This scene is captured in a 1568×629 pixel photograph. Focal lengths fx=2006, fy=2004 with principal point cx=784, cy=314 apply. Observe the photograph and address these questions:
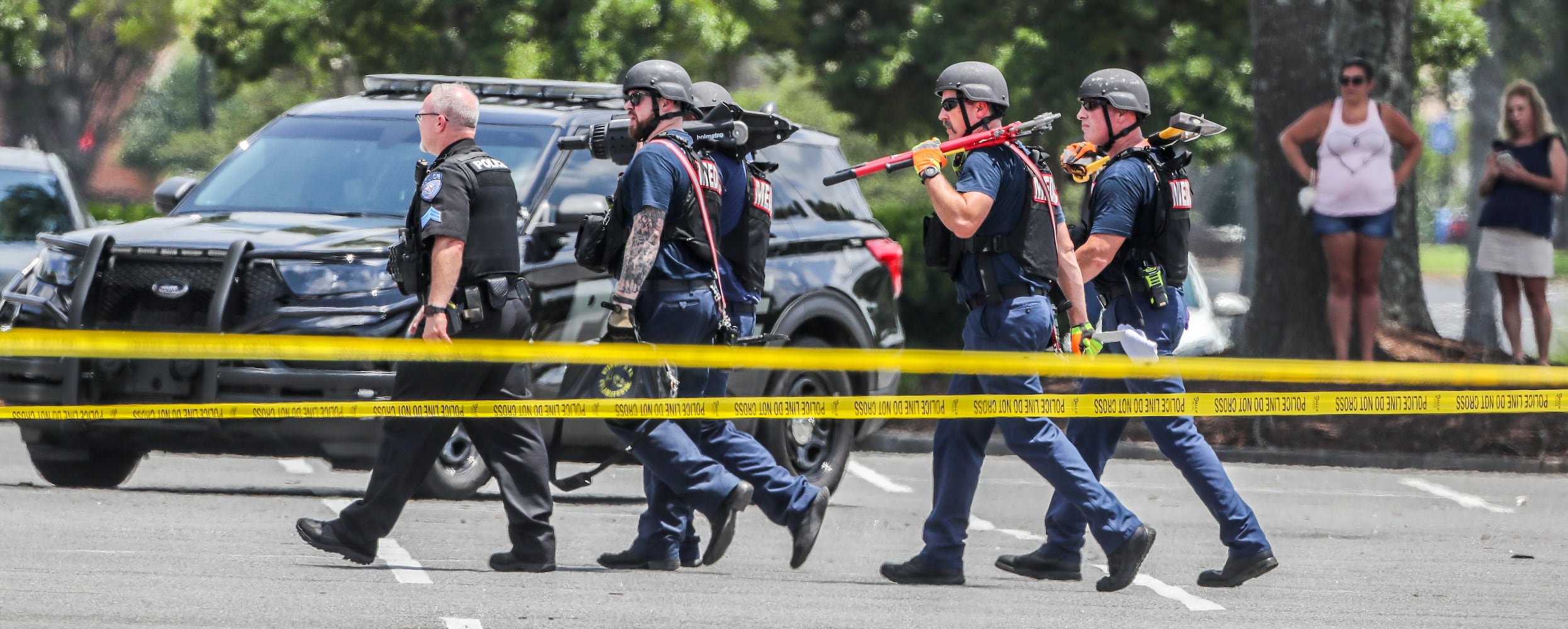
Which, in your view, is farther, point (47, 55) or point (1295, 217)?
point (47, 55)

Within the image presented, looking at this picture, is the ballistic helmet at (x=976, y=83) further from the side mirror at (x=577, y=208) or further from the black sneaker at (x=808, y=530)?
the side mirror at (x=577, y=208)

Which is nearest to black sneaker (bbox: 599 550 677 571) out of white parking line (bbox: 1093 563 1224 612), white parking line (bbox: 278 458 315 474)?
white parking line (bbox: 1093 563 1224 612)

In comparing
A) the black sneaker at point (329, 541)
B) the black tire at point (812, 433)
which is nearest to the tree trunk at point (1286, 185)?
the black tire at point (812, 433)

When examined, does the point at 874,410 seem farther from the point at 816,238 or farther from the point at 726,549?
the point at 816,238

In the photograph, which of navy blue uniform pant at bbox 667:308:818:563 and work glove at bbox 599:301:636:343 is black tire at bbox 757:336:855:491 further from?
work glove at bbox 599:301:636:343

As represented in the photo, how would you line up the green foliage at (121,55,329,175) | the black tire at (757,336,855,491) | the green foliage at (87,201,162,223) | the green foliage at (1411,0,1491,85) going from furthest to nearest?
1. the green foliage at (121,55,329,175)
2. the green foliage at (1411,0,1491,85)
3. the green foliage at (87,201,162,223)
4. the black tire at (757,336,855,491)

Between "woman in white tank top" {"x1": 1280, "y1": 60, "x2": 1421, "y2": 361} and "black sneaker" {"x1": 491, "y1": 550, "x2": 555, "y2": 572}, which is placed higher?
"woman in white tank top" {"x1": 1280, "y1": 60, "x2": 1421, "y2": 361}

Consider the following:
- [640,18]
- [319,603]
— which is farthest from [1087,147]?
[640,18]

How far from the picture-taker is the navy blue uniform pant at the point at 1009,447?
21.6 ft

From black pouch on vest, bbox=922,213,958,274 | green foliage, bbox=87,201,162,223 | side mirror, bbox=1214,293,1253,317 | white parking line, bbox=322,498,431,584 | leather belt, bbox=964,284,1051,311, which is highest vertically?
black pouch on vest, bbox=922,213,958,274

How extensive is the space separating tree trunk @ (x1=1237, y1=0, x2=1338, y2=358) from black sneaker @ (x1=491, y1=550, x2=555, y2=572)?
6.95 meters

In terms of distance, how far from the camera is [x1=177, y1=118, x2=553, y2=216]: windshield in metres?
8.73

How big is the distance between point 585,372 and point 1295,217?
6.87 m

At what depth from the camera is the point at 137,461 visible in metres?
8.91
